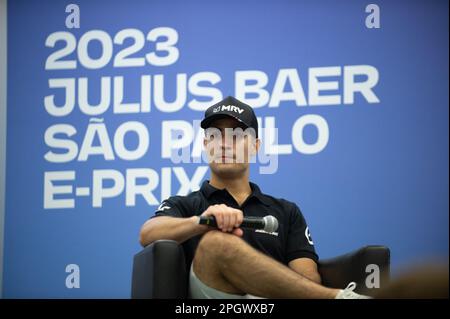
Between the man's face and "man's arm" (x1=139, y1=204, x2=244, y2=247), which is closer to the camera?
"man's arm" (x1=139, y1=204, x2=244, y2=247)

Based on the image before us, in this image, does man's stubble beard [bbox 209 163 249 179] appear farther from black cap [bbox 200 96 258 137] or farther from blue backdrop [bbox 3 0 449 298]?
blue backdrop [bbox 3 0 449 298]

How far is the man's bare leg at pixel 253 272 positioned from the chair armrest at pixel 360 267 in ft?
0.92

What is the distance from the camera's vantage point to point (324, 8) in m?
3.65

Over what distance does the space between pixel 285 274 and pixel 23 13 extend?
7.94 feet

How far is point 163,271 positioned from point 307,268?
668mm

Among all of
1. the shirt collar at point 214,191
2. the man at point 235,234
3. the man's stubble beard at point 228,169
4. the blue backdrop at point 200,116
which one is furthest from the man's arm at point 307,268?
the blue backdrop at point 200,116

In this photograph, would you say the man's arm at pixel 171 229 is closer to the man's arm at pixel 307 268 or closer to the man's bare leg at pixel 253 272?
the man's bare leg at pixel 253 272

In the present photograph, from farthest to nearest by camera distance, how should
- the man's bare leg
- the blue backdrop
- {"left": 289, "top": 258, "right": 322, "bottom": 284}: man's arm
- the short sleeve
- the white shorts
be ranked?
the blue backdrop < the short sleeve < {"left": 289, "top": 258, "right": 322, "bottom": 284}: man's arm < the white shorts < the man's bare leg

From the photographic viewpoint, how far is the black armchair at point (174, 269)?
2162mm

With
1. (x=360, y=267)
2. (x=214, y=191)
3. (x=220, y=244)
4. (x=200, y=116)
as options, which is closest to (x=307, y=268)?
(x=360, y=267)

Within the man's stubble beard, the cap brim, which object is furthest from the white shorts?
the cap brim

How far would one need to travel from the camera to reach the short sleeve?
268 cm

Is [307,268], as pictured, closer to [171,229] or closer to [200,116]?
[171,229]

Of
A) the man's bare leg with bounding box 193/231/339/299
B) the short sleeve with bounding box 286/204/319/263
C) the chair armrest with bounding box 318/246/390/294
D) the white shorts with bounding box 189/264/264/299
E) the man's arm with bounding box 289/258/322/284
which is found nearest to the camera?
the man's bare leg with bounding box 193/231/339/299
